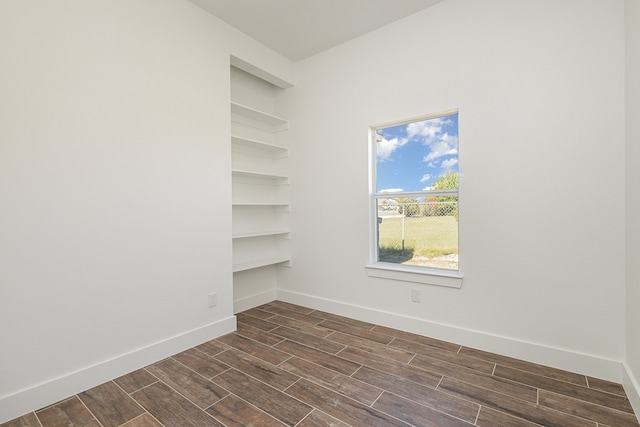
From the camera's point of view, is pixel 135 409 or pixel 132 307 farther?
pixel 132 307

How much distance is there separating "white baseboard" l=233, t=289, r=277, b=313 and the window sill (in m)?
1.33

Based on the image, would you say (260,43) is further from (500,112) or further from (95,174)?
(500,112)

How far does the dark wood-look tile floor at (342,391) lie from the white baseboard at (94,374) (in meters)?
0.05

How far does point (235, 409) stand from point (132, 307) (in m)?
1.05

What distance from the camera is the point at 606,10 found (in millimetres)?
1916

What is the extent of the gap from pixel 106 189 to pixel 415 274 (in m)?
2.47

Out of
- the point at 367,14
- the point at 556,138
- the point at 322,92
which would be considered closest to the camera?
the point at 556,138

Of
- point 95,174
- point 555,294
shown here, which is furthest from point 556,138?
point 95,174

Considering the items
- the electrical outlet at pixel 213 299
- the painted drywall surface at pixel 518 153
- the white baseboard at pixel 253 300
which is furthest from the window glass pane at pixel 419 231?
the electrical outlet at pixel 213 299

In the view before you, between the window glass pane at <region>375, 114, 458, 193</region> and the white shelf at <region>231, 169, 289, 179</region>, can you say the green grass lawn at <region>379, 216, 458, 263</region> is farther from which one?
the white shelf at <region>231, 169, 289, 179</region>

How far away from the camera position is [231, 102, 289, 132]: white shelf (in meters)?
3.18

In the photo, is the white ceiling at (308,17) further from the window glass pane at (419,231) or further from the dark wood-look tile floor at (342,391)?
the dark wood-look tile floor at (342,391)

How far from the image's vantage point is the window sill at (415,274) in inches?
98.9

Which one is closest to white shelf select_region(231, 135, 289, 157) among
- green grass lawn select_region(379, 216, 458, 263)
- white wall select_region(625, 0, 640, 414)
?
green grass lawn select_region(379, 216, 458, 263)
